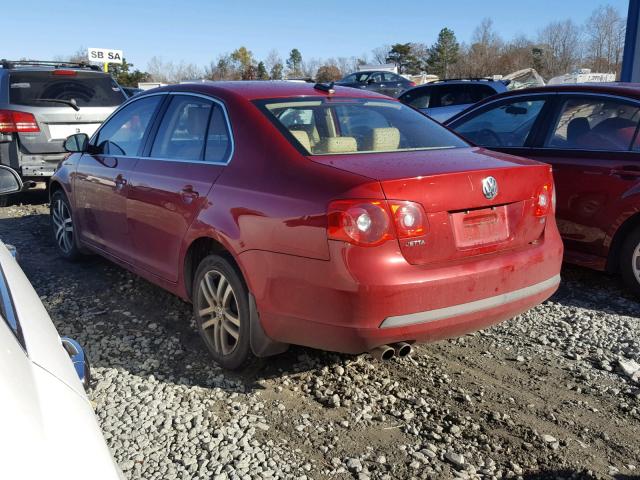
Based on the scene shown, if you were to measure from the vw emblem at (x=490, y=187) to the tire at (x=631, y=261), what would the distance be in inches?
84.8

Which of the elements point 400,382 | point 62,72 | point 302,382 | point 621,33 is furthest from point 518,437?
point 621,33

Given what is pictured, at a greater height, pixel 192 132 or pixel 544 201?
pixel 192 132

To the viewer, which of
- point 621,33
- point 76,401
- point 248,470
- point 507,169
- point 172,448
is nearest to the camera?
point 76,401

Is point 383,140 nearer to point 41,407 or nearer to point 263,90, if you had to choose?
point 263,90

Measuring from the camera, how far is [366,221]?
281cm

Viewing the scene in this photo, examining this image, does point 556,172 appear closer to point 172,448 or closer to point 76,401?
point 172,448

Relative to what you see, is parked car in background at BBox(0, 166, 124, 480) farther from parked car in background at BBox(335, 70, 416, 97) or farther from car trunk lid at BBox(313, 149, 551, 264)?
parked car in background at BBox(335, 70, 416, 97)

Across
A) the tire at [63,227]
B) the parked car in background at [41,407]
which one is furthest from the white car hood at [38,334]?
the tire at [63,227]

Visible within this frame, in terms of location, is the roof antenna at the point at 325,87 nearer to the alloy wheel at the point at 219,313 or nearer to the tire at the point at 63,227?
the alloy wheel at the point at 219,313

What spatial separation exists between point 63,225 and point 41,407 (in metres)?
5.00

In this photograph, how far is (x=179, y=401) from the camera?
3359 millimetres

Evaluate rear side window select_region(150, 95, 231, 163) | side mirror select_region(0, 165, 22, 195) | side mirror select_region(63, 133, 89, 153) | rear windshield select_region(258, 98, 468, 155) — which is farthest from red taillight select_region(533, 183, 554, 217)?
side mirror select_region(63, 133, 89, 153)

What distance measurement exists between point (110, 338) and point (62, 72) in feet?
18.3

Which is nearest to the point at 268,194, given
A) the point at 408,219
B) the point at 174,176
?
the point at 408,219
